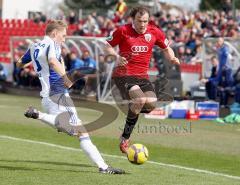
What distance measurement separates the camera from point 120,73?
39.8 feet

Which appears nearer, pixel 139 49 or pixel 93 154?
pixel 93 154

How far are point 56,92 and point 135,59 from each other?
82.0 inches

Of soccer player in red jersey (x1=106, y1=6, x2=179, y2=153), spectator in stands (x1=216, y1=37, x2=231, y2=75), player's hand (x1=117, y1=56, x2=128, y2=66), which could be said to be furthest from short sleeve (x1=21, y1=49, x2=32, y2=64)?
spectator in stands (x1=216, y1=37, x2=231, y2=75)

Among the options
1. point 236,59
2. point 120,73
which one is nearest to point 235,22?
point 236,59

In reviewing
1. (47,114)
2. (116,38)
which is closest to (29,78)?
(116,38)

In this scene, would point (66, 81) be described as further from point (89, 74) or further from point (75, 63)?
point (75, 63)

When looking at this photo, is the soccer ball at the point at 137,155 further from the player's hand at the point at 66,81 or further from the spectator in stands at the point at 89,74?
the spectator in stands at the point at 89,74

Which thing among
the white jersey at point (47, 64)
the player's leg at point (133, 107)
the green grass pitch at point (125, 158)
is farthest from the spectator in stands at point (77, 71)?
the white jersey at point (47, 64)

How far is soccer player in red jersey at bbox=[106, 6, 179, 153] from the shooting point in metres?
11.8

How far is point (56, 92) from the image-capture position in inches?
403

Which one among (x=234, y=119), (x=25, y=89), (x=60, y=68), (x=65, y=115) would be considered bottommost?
(x=25, y=89)

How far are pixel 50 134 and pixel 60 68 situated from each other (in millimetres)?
5668

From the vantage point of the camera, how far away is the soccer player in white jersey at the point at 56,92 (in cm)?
994

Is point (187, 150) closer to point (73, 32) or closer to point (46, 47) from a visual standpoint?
point (46, 47)
